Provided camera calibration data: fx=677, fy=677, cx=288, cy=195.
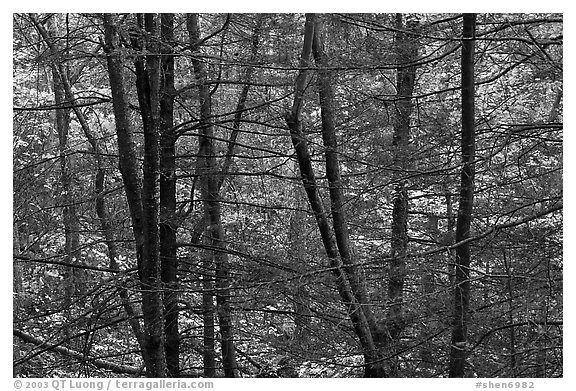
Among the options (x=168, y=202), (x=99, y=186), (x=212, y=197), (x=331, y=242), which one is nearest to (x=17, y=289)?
(x=99, y=186)

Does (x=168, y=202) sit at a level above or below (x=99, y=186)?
below

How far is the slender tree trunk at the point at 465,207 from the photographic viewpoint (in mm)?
3162

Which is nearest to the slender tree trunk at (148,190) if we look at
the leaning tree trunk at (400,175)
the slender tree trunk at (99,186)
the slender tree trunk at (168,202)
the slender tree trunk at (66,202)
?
the slender tree trunk at (168,202)

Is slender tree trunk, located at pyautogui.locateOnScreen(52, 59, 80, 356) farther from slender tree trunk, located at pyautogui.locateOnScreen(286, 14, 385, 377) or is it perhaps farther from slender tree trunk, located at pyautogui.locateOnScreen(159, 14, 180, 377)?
slender tree trunk, located at pyautogui.locateOnScreen(286, 14, 385, 377)

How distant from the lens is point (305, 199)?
15.0 ft

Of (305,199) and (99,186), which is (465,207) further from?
(99,186)

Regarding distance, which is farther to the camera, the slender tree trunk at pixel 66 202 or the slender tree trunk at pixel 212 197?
the slender tree trunk at pixel 66 202

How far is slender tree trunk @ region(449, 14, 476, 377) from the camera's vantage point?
3162 millimetres

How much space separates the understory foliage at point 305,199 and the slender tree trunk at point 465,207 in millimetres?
→ 63

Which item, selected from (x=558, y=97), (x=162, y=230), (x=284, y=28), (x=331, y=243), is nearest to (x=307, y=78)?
(x=284, y=28)

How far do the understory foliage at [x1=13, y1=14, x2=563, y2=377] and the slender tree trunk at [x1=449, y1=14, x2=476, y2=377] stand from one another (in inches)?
2.5

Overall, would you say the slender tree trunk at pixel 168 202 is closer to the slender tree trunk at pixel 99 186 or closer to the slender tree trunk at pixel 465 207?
the slender tree trunk at pixel 99 186

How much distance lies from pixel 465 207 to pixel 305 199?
1527 mm
